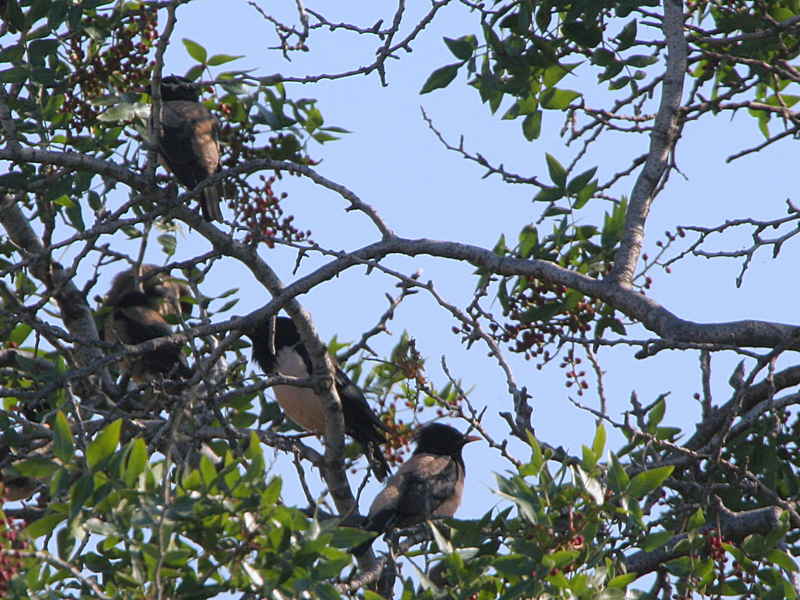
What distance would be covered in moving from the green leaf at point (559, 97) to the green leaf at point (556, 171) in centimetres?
79

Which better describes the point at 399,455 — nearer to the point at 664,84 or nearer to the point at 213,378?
the point at 213,378

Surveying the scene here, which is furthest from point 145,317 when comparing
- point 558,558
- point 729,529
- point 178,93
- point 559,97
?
point 558,558

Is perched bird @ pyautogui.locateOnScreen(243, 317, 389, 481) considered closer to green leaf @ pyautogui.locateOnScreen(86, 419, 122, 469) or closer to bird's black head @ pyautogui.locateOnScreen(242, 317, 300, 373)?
bird's black head @ pyautogui.locateOnScreen(242, 317, 300, 373)

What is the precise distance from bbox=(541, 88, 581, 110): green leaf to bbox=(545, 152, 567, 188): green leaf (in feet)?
2.58

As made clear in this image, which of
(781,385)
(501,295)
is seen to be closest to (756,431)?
(781,385)

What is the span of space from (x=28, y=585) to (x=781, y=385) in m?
3.18

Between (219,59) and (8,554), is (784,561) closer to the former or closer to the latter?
(8,554)

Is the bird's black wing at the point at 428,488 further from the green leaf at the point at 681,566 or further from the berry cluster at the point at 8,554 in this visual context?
the berry cluster at the point at 8,554

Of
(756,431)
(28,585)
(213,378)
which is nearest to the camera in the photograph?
(28,585)

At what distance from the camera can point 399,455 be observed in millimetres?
7855

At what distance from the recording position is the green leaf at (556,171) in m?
5.71

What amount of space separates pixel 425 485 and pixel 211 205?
6.77 ft

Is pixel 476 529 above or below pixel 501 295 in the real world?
below

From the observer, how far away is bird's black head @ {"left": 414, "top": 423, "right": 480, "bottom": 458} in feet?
27.4
